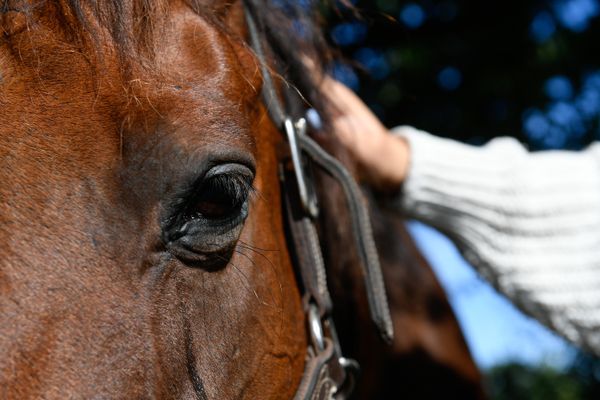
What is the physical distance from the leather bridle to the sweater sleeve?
1.46 ft

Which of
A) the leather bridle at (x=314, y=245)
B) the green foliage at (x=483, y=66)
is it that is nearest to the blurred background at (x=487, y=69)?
the green foliage at (x=483, y=66)

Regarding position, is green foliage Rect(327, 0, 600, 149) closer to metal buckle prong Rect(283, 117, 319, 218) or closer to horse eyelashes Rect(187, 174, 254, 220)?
metal buckle prong Rect(283, 117, 319, 218)

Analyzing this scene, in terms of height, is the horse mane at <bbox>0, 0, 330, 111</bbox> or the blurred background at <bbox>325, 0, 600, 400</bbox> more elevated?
the horse mane at <bbox>0, 0, 330, 111</bbox>

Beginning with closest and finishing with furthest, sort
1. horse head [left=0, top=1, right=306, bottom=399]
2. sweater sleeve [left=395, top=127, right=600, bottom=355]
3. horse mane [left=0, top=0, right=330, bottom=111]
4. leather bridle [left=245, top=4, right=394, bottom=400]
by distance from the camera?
1. horse head [left=0, top=1, right=306, bottom=399]
2. horse mane [left=0, top=0, right=330, bottom=111]
3. leather bridle [left=245, top=4, right=394, bottom=400]
4. sweater sleeve [left=395, top=127, right=600, bottom=355]

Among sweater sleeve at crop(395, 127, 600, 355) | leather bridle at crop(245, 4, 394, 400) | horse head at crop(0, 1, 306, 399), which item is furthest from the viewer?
sweater sleeve at crop(395, 127, 600, 355)

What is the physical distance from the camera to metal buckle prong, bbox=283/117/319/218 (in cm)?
139

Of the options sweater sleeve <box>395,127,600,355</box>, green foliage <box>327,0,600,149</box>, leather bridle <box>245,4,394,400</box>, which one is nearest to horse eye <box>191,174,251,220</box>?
leather bridle <box>245,4,394,400</box>

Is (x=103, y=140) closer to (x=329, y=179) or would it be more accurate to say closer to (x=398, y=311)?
(x=329, y=179)

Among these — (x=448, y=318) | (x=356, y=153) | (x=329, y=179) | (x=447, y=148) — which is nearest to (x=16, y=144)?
(x=329, y=179)

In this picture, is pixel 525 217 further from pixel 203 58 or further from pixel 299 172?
pixel 203 58

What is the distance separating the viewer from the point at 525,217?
1854 millimetres

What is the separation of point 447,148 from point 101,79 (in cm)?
117

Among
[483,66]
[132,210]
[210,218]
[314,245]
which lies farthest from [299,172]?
[483,66]

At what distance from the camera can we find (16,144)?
93cm
